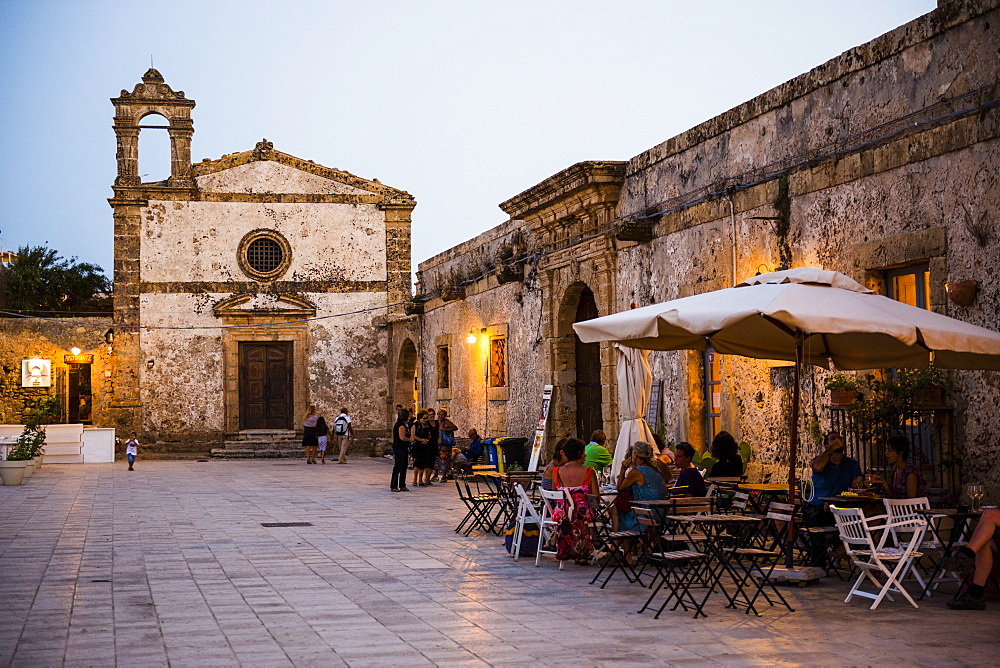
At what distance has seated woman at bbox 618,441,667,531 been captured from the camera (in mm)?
8398

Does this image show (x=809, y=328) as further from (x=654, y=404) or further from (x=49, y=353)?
(x=49, y=353)

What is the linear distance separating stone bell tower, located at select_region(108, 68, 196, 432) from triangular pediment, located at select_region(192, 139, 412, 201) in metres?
0.61

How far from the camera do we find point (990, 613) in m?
6.59

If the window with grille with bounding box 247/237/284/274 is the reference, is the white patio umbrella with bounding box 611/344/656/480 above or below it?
below

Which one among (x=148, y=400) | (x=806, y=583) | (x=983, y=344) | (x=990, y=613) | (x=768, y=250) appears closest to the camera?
(x=990, y=613)

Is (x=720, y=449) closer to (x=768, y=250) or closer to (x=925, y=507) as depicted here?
(x=768, y=250)

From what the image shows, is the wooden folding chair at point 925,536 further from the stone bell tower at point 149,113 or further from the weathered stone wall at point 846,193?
the stone bell tower at point 149,113

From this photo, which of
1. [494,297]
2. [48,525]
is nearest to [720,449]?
[48,525]

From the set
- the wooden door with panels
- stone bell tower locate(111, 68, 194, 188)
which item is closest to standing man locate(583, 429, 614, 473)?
the wooden door with panels

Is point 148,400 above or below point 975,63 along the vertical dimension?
below

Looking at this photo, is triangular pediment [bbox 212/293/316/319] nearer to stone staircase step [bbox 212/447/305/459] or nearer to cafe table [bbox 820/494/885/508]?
stone staircase step [bbox 212/447/305/459]

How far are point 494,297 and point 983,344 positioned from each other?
13029mm

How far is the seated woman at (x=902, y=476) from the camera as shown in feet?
25.3

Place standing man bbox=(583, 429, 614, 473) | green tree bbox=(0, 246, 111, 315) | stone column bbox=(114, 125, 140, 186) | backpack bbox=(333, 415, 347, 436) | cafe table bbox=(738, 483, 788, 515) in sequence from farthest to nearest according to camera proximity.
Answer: green tree bbox=(0, 246, 111, 315) < stone column bbox=(114, 125, 140, 186) < backpack bbox=(333, 415, 347, 436) < standing man bbox=(583, 429, 614, 473) < cafe table bbox=(738, 483, 788, 515)
